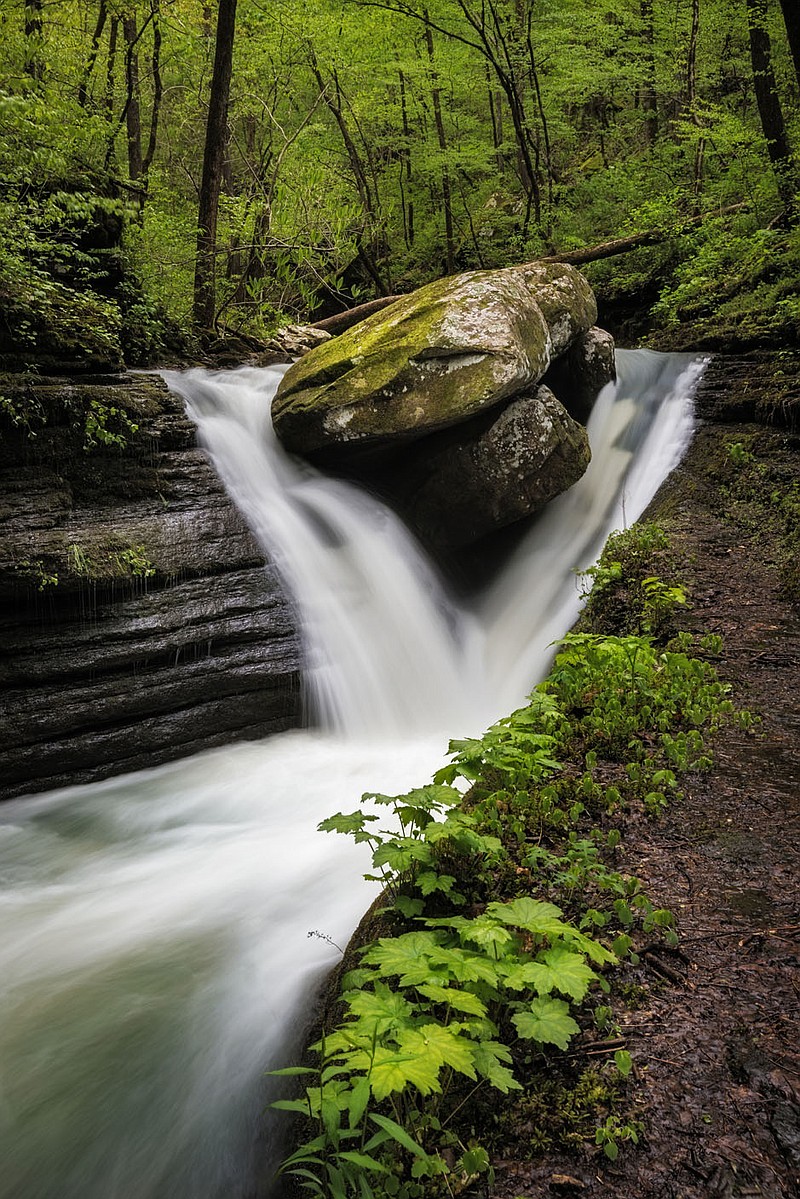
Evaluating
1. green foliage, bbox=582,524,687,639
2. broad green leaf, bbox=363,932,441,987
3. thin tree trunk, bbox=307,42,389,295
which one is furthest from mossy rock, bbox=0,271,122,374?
thin tree trunk, bbox=307,42,389,295

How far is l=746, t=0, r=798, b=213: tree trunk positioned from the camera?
412 inches

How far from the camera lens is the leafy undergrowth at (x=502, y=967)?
1.62 metres

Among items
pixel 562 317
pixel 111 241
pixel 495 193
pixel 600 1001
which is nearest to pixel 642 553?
pixel 562 317

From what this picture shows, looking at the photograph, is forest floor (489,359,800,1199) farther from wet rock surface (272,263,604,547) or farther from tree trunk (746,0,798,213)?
tree trunk (746,0,798,213)

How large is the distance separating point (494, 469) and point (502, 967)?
561 centimetres

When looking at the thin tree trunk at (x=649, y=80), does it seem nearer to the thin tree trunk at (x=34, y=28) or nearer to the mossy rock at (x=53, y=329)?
the thin tree trunk at (x=34, y=28)

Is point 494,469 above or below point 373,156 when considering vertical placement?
below

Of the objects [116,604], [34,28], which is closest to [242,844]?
[116,604]

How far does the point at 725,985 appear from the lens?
203 centimetres

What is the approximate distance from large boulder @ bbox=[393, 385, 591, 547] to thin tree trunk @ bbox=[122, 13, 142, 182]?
7.53 metres

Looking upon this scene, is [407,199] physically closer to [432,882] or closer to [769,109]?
[769,109]

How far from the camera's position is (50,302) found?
20.6ft

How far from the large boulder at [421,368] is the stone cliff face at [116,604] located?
1427 mm

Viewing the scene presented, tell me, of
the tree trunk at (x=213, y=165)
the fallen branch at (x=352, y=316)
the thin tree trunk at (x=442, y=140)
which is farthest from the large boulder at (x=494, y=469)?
the thin tree trunk at (x=442, y=140)
